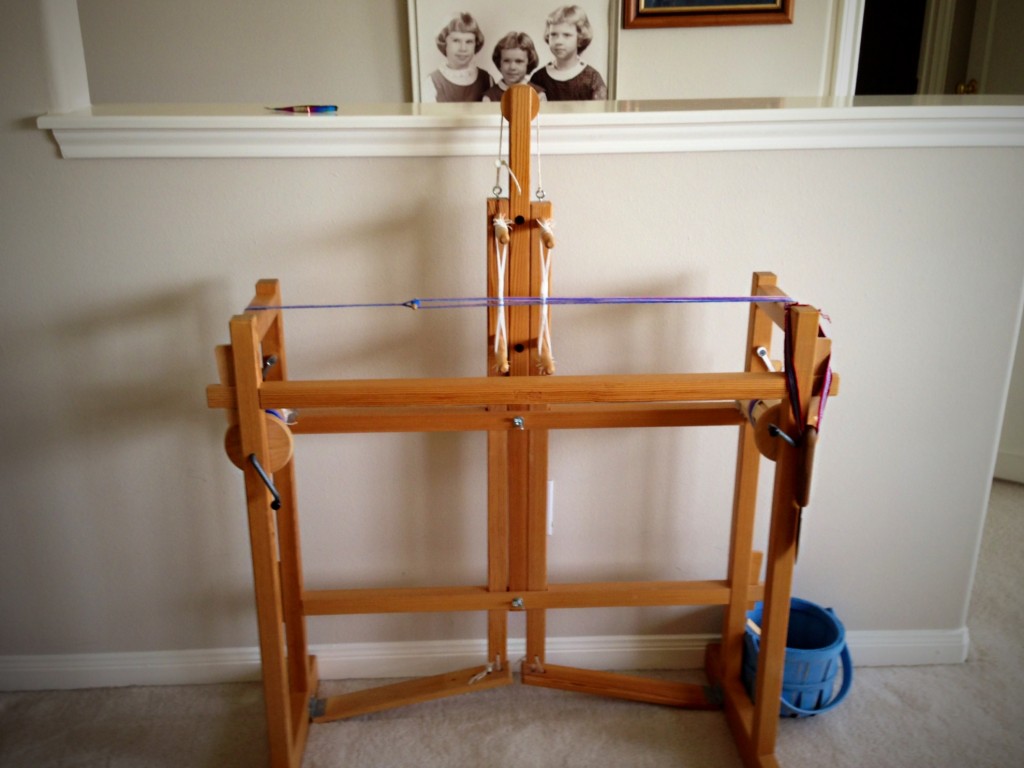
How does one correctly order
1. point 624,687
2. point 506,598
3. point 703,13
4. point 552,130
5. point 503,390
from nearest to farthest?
point 503,390 < point 552,130 < point 506,598 < point 624,687 < point 703,13

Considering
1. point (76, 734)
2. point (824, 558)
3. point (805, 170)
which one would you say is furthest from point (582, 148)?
point (76, 734)

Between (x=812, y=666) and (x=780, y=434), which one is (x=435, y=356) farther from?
(x=812, y=666)

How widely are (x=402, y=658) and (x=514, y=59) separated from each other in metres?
2.02

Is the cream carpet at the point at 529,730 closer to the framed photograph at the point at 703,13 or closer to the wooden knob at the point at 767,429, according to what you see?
the wooden knob at the point at 767,429

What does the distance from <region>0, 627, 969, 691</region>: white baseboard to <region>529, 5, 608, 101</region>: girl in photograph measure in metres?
1.91

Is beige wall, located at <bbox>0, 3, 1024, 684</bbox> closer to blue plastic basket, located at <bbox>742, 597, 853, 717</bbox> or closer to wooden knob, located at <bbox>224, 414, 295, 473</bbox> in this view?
blue plastic basket, located at <bbox>742, 597, 853, 717</bbox>

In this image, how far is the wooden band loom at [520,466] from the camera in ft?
4.08

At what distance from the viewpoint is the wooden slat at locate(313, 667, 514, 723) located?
5.44ft

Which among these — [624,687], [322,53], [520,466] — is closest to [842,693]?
[624,687]

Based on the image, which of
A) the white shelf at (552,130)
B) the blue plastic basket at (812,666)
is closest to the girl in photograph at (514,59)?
the white shelf at (552,130)

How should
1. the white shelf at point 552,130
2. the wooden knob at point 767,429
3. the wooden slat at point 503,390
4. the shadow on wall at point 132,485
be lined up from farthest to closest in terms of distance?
the shadow on wall at point 132,485, the white shelf at point 552,130, the wooden knob at point 767,429, the wooden slat at point 503,390

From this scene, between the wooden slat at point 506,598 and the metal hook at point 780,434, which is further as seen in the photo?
the wooden slat at point 506,598

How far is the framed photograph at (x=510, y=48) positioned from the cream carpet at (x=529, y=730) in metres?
2.00

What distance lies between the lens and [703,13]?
9.25 ft
